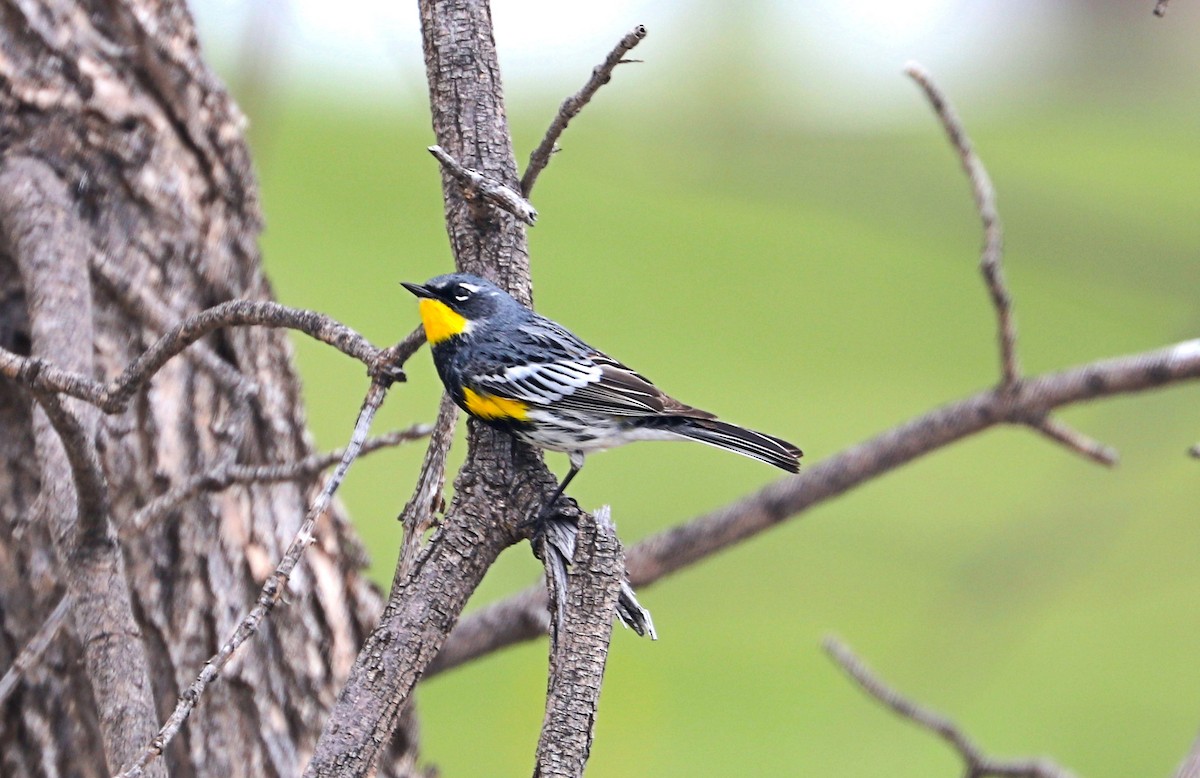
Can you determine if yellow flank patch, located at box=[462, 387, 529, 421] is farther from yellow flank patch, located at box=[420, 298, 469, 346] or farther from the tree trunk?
the tree trunk

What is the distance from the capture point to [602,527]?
4.00 ft

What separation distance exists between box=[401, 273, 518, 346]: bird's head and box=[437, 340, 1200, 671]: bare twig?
24.0 inches

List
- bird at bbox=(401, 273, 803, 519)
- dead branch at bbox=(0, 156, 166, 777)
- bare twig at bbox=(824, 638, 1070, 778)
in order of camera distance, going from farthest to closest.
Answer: bare twig at bbox=(824, 638, 1070, 778)
bird at bbox=(401, 273, 803, 519)
dead branch at bbox=(0, 156, 166, 777)

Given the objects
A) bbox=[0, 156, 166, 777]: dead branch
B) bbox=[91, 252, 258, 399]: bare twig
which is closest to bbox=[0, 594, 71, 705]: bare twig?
bbox=[0, 156, 166, 777]: dead branch

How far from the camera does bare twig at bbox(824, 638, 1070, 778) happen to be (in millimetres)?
1806

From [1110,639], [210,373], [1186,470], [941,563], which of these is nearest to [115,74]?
[210,373]

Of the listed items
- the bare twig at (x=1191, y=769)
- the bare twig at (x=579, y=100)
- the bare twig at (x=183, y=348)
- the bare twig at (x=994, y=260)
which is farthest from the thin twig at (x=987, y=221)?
the bare twig at (x=183, y=348)

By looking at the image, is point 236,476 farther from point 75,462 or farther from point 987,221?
point 987,221

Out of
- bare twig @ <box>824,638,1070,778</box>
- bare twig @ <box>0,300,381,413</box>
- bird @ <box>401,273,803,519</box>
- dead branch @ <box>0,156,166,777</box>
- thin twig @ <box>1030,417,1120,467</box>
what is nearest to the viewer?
bare twig @ <box>0,300,381,413</box>

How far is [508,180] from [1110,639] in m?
5.38

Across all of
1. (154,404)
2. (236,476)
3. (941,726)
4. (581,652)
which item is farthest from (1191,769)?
(154,404)

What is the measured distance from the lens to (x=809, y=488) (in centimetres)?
220

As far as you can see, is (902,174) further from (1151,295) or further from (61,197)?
(61,197)

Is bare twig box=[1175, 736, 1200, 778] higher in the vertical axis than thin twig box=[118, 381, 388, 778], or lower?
lower
